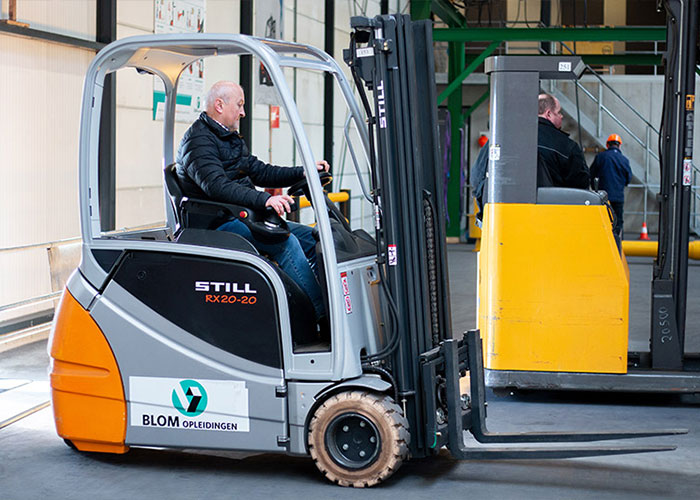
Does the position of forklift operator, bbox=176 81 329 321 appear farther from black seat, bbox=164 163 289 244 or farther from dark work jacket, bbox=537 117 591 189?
dark work jacket, bbox=537 117 591 189

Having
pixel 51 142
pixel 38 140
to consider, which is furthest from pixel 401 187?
pixel 51 142

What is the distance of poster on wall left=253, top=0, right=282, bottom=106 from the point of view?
1320 centimetres

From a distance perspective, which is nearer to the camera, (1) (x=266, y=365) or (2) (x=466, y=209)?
(1) (x=266, y=365)

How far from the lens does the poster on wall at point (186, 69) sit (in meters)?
10.5

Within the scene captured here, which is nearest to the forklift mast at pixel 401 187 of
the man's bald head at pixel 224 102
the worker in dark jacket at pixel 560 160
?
the man's bald head at pixel 224 102

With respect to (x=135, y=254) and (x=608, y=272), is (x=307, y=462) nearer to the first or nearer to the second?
(x=135, y=254)

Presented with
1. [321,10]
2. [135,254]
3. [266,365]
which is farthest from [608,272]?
[321,10]

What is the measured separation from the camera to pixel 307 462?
5.22 metres

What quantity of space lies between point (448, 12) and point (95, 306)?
1875 centimetres

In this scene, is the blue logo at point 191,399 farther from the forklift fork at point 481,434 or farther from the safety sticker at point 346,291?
the forklift fork at point 481,434

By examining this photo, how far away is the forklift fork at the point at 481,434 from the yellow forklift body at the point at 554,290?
1.49 meters

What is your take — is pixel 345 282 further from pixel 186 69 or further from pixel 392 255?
pixel 186 69

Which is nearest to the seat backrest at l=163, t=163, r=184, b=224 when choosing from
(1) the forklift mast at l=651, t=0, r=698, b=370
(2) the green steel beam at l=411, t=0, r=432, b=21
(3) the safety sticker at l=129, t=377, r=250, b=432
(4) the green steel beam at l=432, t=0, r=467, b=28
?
(3) the safety sticker at l=129, t=377, r=250, b=432

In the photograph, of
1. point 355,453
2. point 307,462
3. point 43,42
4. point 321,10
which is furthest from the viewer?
point 321,10
